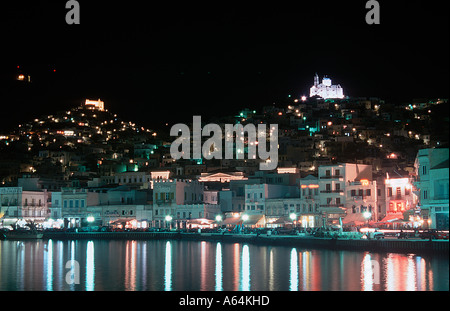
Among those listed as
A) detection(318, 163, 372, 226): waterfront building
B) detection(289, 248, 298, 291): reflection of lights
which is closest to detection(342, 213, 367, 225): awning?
detection(318, 163, 372, 226): waterfront building

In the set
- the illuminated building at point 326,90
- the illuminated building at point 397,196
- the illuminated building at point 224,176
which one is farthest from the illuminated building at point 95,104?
the illuminated building at point 397,196

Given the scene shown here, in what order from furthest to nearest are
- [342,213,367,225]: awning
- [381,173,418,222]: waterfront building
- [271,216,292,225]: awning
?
[271,216,292,225]: awning, [381,173,418,222]: waterfront building, [342,213,367,225]: awning

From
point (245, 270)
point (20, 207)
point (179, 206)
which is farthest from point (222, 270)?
point (20, 207)

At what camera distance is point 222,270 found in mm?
38594

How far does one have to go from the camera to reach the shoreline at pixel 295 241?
1766 inches

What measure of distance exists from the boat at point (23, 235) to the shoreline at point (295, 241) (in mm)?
1223

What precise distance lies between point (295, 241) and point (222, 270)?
18.2 metres

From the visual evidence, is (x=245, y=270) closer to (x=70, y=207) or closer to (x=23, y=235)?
(x=23, y=235)

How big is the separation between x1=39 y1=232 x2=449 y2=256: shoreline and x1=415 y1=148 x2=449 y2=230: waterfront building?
10.0 feet

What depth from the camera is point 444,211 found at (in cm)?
4628

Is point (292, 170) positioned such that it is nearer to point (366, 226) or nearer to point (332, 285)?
point (366, 226)

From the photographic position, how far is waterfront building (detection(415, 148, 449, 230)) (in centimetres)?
4444

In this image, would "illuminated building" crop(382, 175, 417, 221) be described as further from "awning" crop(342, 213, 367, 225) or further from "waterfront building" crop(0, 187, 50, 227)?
"waterfront building" crop(0, 187, 50, 227)

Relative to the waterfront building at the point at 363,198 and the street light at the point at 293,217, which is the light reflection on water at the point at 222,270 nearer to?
the waterfront building at the point at 363,198
